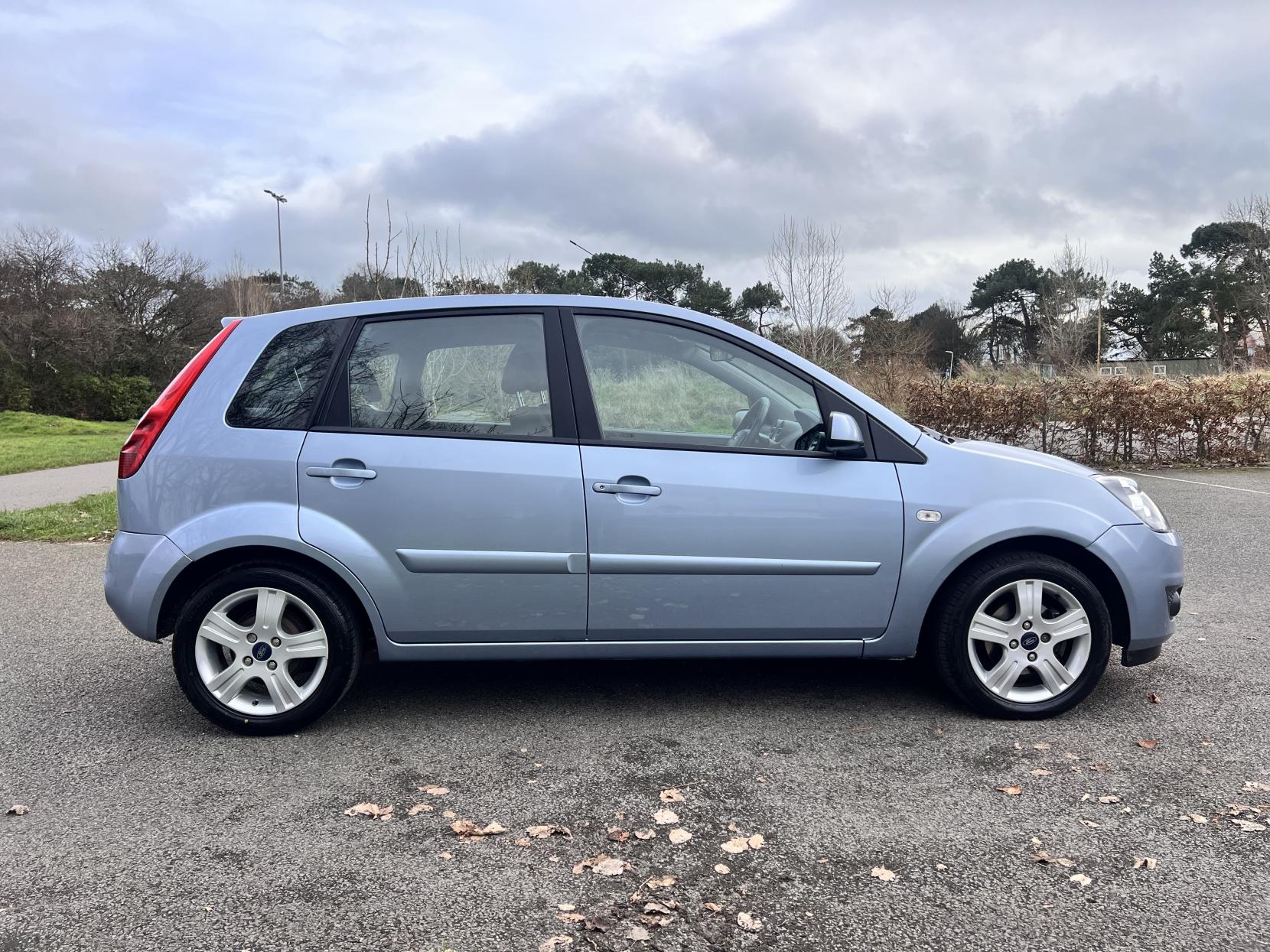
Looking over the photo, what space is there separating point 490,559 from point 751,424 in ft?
3.93

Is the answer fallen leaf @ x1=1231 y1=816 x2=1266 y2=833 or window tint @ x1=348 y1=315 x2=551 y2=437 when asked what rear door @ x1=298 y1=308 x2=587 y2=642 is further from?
fallen leaf @ x1=1231 y1=816 x2=1266 y2=833

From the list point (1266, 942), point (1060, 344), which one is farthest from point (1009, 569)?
point (1060, 344)

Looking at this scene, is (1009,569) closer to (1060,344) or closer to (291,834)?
(291,834)

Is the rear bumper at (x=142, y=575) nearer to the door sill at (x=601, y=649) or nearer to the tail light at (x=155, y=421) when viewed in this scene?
the tail light at (x=155, y=421)

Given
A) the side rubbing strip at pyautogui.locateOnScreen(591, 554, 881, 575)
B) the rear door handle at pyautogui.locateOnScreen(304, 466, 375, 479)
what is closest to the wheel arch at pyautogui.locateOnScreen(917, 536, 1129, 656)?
the side rubbing strip at pyautogui.locateOnScreen(591, 554, 881, 575)

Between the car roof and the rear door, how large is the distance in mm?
228

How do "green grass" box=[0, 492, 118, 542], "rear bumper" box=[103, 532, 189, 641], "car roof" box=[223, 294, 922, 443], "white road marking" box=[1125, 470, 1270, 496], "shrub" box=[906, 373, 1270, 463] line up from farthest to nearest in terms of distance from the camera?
"shrub" box=[906, 373, 1270, 463]
"white road marking" box=[1125, 470, 1270, 496]
"green grass" box=[0, 492, 118, 542]
"car roof" box=[223, 294, 922, 443]
"rear bumper" box=[103, 532, 189, 641]

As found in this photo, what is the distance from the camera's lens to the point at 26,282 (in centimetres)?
3181

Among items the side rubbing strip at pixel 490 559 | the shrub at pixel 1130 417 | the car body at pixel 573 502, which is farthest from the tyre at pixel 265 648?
the shrub at pixel 1130 417

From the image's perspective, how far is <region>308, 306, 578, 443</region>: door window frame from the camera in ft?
12.0

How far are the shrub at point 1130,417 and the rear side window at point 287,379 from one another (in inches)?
481

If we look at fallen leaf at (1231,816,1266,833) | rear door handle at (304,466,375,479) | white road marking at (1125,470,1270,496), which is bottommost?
fallen leaf at (1231,816,1266,833)

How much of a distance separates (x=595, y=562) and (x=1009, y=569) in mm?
1663

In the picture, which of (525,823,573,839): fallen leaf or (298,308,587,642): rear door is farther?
(298,308,587,642): rear door
